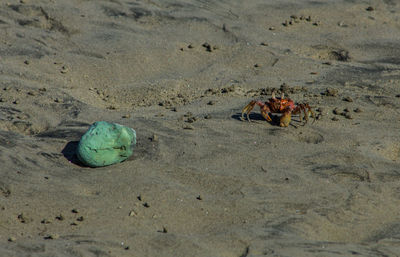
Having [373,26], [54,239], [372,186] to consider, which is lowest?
[54,239]

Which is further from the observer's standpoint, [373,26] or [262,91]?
[373,26]

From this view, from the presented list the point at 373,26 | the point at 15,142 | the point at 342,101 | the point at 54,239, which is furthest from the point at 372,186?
the point at 373,26

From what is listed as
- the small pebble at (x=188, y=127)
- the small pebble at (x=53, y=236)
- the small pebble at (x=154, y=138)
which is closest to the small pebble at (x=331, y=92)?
the small pebble at (x=188, y=127)

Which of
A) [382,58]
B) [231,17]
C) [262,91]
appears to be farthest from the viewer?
[231,17]

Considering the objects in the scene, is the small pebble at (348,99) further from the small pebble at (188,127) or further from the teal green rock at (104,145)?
the teal green rock at (104,145)

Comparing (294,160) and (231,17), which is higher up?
(231,17)

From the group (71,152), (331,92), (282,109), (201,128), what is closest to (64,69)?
(71,152)

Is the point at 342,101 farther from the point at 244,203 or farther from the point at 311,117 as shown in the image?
the point at 244,203
